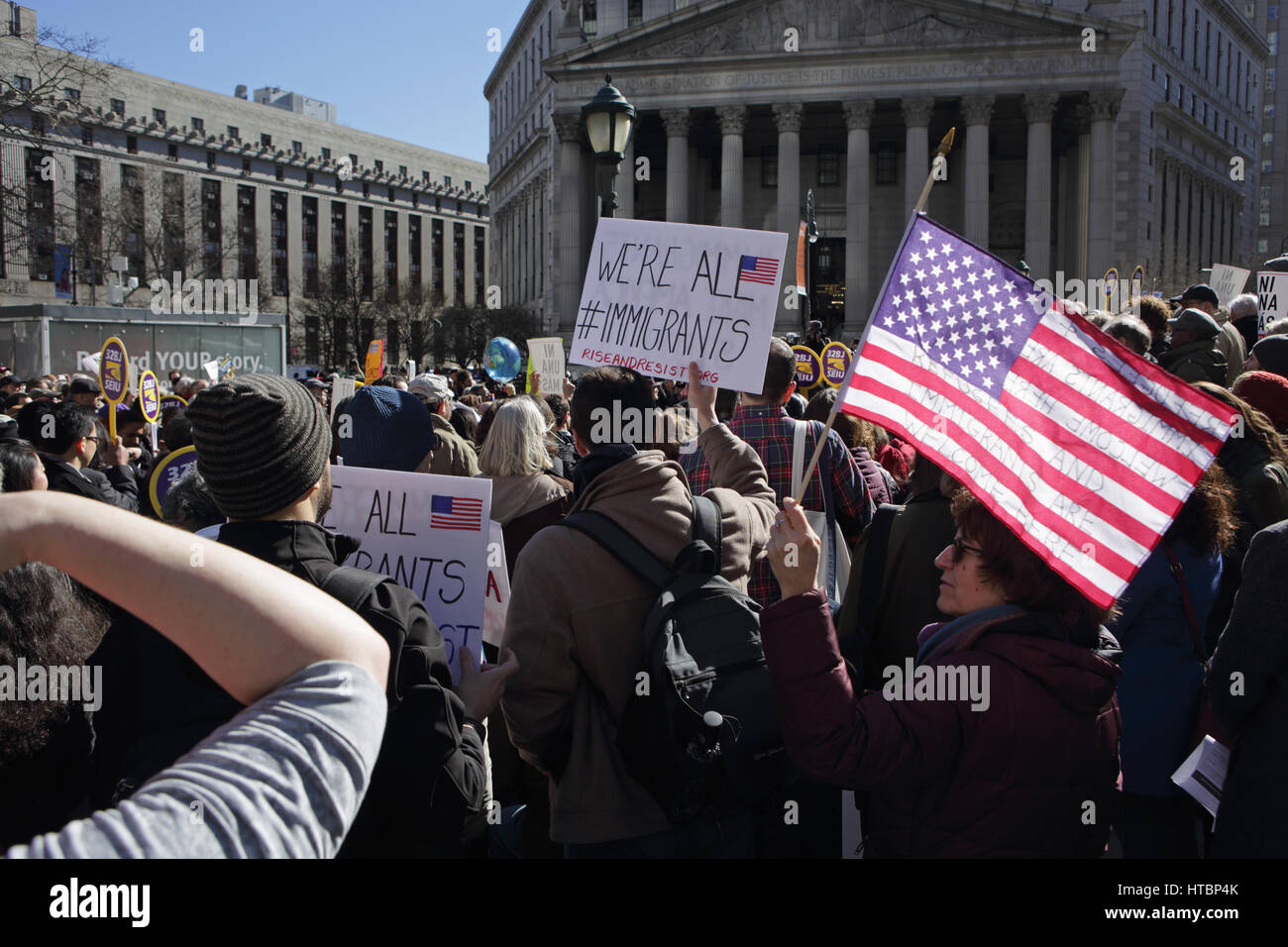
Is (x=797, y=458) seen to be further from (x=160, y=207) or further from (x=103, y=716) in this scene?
(x=160, y=207)

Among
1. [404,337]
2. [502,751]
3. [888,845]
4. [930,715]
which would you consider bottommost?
[502,751]

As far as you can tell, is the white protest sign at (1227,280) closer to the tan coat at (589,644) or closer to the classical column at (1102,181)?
the tan coat at (589,644)

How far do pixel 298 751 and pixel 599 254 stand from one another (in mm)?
4753

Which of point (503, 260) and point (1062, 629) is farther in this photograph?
point (503, 260)

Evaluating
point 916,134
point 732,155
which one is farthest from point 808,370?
point 916,134

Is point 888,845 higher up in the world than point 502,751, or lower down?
higher up

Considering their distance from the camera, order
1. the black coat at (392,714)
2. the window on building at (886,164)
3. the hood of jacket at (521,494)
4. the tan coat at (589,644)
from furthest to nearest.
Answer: the window on building at (886,164), the hood of jacket at (521,494), the tan coat at (589,644), the black coat at (392,714)

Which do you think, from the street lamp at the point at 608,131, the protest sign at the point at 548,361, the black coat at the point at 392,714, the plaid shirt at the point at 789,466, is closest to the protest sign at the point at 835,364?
the protest sign at the point at 548,361

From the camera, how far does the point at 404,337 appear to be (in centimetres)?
7994

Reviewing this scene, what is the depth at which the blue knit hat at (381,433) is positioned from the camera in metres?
3.91

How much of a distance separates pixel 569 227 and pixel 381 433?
1907 inches

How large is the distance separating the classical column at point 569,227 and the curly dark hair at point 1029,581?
47.3 m

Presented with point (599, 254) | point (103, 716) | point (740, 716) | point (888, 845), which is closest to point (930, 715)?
point (888, 845)
